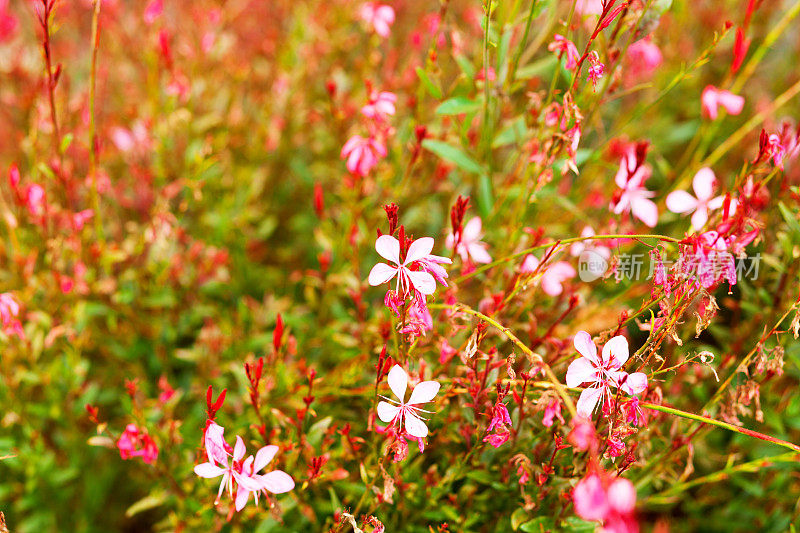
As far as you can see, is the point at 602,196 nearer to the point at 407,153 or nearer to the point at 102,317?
the point at 407,153

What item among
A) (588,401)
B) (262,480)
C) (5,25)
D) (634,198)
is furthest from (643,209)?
(5,25)

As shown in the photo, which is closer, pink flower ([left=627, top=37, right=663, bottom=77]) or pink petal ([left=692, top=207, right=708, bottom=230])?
pink petal ([left=692, top=207, right=708, bottom=230])

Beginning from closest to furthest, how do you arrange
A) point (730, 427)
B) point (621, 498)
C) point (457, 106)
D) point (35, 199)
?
point (621, 498), point (730, 427), point (457, 106), point (35, 199)

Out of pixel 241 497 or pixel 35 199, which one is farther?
pixel 35 199

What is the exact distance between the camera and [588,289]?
1334 millimetres

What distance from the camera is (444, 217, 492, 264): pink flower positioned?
107cm

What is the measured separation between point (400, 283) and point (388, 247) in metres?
0.06

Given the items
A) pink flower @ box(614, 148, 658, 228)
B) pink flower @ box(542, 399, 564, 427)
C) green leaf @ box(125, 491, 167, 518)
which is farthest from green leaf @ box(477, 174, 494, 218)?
green leaf @ box(125, 491, 167, 518)

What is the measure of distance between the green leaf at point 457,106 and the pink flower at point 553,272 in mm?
313

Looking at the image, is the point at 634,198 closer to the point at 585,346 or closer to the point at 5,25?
the point at 585,346

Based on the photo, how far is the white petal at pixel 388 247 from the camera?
79 cm

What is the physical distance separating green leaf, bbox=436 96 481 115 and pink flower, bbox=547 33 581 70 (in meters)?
0.19

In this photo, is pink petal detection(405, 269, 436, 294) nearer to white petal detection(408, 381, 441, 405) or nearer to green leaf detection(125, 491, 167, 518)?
white petal detection(408, 381, 441, 405)

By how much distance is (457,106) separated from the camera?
118 centimetres
